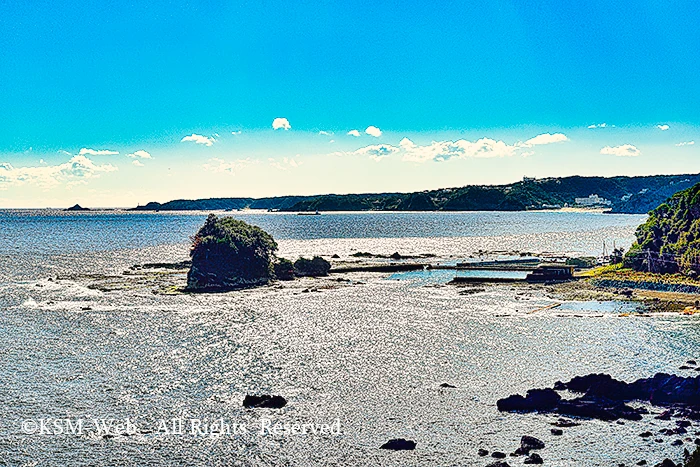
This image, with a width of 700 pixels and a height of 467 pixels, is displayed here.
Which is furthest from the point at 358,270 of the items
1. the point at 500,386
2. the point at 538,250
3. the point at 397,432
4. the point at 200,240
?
the point at 397,432

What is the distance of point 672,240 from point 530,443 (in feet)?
271

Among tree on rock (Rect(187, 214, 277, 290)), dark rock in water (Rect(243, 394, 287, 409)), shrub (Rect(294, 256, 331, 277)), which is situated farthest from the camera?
shrub (Rect(294, 256, 331, 277))

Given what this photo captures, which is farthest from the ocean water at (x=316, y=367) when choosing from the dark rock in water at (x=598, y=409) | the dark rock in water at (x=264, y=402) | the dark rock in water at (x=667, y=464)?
the dark rock in water at (x=667, y=464)

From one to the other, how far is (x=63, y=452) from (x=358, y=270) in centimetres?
9707

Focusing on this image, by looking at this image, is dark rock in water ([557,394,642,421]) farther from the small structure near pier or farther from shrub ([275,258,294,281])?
shrub ([275,258,294,281])

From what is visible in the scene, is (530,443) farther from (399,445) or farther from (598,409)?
(598,409)

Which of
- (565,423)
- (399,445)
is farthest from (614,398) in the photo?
(399,445)

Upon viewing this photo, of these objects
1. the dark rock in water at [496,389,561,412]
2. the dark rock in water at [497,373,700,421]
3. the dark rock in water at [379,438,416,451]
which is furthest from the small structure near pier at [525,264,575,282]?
the dark rock in water at [379,438,416,451]

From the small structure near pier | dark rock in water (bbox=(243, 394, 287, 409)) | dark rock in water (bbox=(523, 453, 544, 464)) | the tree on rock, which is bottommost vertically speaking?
dark rock in water (bbox=(523, 453, 544, 464))

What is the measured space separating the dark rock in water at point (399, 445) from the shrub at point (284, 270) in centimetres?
8173

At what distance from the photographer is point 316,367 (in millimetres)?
59125

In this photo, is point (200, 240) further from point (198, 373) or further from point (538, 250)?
point (538, 250)

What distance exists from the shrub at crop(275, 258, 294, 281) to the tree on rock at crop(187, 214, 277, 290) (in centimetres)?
609

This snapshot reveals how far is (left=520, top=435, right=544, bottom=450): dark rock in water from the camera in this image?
4008cm
